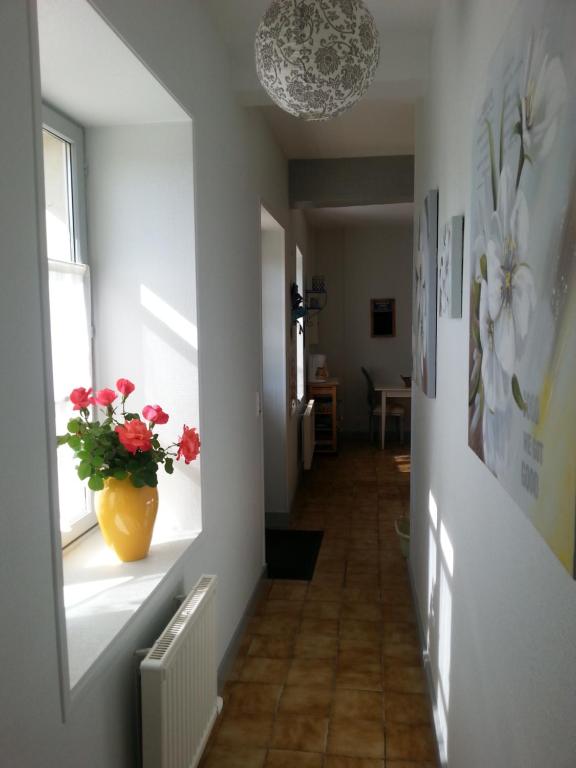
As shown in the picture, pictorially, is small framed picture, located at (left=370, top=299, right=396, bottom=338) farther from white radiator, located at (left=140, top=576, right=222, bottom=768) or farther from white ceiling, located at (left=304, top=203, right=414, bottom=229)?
white radiator, located at (left=140, top=576, right=222, bottom=768)

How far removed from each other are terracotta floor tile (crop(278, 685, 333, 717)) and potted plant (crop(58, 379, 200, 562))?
40.6 inches

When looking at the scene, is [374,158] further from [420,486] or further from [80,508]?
[80,508]

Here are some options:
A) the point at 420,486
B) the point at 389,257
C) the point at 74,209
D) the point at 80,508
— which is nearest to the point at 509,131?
the point at 74,209

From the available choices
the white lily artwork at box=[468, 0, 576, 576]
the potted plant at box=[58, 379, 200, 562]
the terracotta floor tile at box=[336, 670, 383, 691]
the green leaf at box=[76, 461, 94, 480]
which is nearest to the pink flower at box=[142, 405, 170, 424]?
the potted plant at box=[58, 379, 200, 562]

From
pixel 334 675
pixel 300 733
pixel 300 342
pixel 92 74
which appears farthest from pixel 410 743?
pixel 300 342

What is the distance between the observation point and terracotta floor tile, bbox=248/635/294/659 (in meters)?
2.99

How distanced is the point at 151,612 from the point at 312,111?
4.86ft

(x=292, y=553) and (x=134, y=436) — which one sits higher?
(x=134, y=436)

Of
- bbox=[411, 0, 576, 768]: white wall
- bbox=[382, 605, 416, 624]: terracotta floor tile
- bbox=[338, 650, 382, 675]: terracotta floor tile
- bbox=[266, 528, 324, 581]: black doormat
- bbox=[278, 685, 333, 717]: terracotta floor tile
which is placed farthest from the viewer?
bbox=[266, 528, 324, 581]: black doormat

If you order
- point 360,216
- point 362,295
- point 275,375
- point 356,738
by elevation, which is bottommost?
point 356,738

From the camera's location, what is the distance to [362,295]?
27.3 feet

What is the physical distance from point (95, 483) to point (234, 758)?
3.94ft

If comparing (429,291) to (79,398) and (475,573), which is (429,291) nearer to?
(475,573)

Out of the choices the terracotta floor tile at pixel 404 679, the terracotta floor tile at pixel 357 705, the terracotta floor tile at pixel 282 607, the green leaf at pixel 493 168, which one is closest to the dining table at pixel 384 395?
the terracotta floor tile at pixel 282 607
